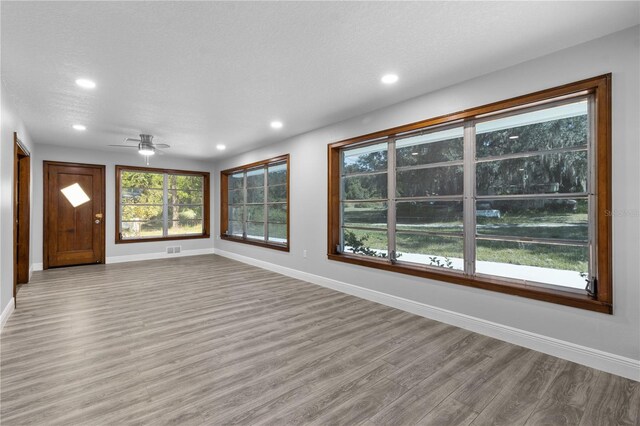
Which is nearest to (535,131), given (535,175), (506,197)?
(535,175)

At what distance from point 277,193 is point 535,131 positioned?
4472 mm

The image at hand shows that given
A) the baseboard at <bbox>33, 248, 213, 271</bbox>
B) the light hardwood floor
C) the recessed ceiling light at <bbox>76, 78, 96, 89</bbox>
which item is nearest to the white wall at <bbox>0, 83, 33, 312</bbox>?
the light hardwood floor

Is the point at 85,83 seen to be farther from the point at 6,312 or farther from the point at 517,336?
the point at 517,336

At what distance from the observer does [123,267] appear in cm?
650

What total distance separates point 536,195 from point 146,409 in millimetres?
3540

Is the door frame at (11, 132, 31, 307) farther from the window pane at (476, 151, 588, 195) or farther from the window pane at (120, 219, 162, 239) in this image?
the window pane at (476, 151, 588, 195)

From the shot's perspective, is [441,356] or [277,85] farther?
[277,85]

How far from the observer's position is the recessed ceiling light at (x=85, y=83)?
10.4 feet

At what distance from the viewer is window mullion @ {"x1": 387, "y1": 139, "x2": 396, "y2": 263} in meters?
4.05

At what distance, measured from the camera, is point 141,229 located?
7492 mm

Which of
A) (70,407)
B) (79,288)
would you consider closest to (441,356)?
(70,407)

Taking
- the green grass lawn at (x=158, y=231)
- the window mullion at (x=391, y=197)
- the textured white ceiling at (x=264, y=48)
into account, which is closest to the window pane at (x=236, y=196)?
the green grass lawn at (x=158, y=231)

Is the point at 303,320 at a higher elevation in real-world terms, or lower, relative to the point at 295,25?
lower

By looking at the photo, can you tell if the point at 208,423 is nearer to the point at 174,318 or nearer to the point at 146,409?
the point at 146,409
